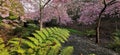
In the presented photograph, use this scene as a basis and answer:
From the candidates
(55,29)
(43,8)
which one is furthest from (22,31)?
(43,8)

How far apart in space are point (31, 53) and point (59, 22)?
1037 inches

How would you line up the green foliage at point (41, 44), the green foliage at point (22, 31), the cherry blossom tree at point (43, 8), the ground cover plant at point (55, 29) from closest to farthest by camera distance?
the green foliage at point (41, 44) → the ground cover plant at point (55, 29) → the green foliage at point (22, 31) → the cherry blossom tree at point (43, 8)

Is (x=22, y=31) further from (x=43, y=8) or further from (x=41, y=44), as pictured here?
(x=43, y=8)

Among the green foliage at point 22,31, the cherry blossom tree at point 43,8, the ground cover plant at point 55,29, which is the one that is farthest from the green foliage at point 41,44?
the cherry blossom tree at point 43,8

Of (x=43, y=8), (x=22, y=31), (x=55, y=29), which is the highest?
(x=55, y=29)

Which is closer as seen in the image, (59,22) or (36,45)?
(36,45)

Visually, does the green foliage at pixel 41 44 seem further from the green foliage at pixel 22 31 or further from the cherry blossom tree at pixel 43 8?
the cherry blossom tree at pixel 43 8

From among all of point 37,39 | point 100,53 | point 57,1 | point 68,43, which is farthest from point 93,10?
point 37,39

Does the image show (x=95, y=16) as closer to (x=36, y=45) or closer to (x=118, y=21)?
(x=118, y=21)

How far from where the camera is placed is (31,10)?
22.1 m

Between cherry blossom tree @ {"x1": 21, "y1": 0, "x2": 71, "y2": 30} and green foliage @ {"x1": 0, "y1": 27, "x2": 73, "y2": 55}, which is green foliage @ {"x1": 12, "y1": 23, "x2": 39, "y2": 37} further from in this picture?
cherry blossom tree @ {"x1": 21, "y1": 0, "x2": 71, "y2": 30}

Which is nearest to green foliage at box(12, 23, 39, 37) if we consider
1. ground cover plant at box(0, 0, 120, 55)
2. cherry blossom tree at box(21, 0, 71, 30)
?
ground cover plant at box(0, 0, 120, 55)

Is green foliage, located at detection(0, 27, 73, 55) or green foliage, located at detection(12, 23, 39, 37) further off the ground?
green foliage, located at detection(0, 27, 73, 55)

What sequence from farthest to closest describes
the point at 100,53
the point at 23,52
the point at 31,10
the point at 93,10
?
the point at 31,10
the point at 93,10
the point at 100,53
the point at 23,52
